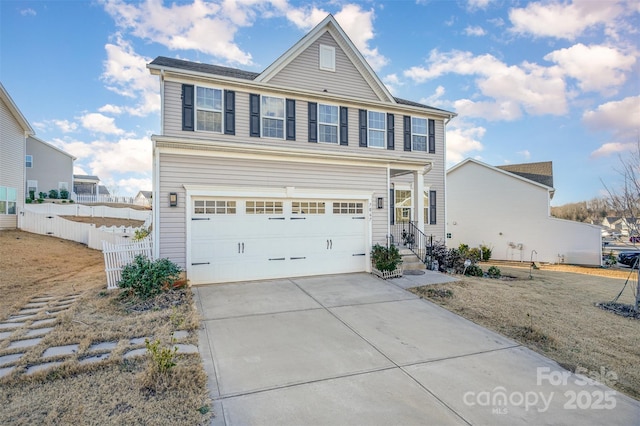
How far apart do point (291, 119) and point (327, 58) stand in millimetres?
2997

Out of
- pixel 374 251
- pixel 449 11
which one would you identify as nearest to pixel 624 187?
pixel 374 251

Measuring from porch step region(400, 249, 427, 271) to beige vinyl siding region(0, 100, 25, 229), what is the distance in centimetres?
1868

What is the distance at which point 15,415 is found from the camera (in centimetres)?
277

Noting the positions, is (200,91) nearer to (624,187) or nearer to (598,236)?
(624,187)

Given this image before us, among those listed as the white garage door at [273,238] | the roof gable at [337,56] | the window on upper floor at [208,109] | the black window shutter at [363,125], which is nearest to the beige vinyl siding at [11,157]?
the window on upper floor at [208,109]

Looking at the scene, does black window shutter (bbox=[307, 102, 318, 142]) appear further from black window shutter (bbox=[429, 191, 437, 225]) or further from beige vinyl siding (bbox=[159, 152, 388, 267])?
black window shutter (bbox=[429, 191, 437, 225])

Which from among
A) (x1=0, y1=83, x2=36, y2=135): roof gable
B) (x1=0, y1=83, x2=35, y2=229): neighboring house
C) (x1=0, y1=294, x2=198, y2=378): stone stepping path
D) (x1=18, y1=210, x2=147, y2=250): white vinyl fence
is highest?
(x1=0, y1=83, x2=36, y2=135): roof gable

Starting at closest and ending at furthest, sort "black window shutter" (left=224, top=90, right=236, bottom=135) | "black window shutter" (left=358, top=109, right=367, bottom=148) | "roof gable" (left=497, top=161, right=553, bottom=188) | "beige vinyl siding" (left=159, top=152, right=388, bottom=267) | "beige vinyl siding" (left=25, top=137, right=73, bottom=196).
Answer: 1. "beige vinyl siding" (left=159, top=152, right=388, bottom=267)
2. "black window shutter" (left=224, top=90, right=236, bottom=135)
3. "black window shutter" (left=358, top=109, right=367, bottom=148)
4. "roof gable" (left=497, top=161, right=553, bottom=188)
5. "beige vinyl siding" (left=25, top=137, right=73, bottom=196)

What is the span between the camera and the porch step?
1003 centimetres

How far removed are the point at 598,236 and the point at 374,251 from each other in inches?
558

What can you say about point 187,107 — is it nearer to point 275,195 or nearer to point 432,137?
point 275,195

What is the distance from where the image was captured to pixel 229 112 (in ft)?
32.6

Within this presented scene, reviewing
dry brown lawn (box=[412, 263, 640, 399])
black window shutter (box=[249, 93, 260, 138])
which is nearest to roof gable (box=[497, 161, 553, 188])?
dry brown lawn (box=[412, 263, 640, 399])

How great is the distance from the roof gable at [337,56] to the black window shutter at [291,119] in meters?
0.99
